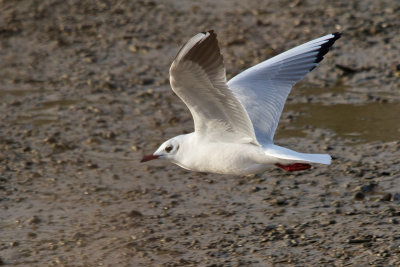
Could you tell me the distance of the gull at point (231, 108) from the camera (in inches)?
174

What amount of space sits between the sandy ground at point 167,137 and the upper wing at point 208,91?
0.79 meters

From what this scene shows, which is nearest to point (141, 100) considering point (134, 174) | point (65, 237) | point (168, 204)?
point (134, 174)

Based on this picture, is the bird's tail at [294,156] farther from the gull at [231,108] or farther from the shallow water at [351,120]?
the shallow water at [351,120]

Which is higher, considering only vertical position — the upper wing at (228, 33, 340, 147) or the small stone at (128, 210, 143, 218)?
the upper wing at (228, 33, 340, 147)

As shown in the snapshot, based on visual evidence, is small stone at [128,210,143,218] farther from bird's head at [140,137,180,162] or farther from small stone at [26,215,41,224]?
small stone at [26,215,41,224]

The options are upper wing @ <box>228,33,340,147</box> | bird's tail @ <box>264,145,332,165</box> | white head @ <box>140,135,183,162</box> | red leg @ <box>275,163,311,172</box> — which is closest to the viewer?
bird's tail @ <box>264,145,332,165</box>

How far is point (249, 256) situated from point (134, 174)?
1741mm

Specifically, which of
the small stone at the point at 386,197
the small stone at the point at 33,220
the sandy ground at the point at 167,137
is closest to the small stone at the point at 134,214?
the sandy ground at the point at 167,137

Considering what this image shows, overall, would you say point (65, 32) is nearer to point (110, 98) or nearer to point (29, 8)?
point (29, 8)

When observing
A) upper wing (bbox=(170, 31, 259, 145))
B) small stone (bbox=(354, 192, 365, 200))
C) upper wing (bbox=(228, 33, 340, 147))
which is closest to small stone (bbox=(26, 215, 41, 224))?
upper wing (bbox=(170, 31, 259, 145))

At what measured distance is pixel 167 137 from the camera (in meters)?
7.12

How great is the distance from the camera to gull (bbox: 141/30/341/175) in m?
4.43

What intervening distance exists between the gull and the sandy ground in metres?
0.55

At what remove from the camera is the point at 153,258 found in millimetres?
5105
